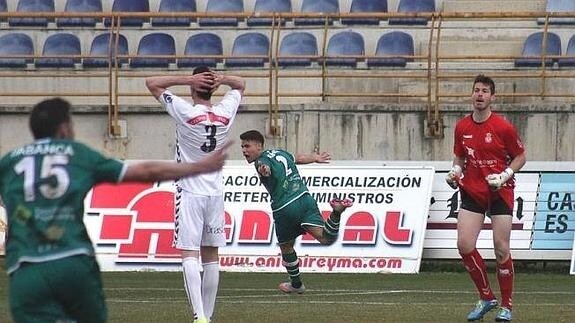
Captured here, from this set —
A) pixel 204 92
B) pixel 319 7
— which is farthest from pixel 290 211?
pixel 319 7

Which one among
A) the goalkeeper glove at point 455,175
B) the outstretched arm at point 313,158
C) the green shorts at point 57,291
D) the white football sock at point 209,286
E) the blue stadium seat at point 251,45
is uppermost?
the blue stadium seat at point 251,45

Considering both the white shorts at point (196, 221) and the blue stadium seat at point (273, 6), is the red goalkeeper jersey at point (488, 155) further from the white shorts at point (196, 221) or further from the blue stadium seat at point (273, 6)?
the blue stadium seat at point (273, 6)

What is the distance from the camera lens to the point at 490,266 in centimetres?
2347

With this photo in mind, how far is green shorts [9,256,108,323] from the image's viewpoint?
7.76 metres

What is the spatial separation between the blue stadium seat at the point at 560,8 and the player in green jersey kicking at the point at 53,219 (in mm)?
23070

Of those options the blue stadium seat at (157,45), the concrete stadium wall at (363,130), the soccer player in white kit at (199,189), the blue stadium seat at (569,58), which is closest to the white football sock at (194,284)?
the soccer player in white kit at (199,189)

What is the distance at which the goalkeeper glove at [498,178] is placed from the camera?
44.8 ft

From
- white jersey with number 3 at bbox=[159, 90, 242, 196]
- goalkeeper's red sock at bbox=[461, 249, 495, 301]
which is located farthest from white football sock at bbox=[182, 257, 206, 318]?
goalkeeper's red sock at bbox=[461, 249, 495, 301]

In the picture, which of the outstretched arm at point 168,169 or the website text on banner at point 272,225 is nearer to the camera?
the outstretched arm at point 168,169

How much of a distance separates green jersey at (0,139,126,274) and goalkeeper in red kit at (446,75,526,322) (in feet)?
21.4

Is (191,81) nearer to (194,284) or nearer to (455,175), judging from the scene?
(194,284)

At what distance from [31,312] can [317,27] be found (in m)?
23.0

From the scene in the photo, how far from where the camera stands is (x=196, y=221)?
1271 cm

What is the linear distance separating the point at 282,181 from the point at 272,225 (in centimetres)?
502
